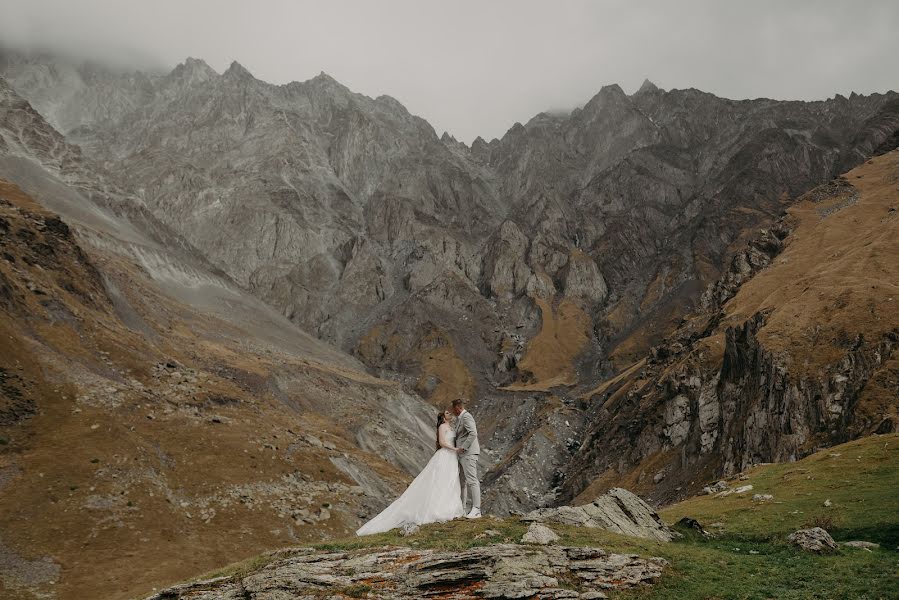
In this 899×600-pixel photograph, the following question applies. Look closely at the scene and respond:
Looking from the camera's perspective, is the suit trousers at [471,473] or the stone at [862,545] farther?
the stone at [862,545]

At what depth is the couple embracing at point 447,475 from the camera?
915 inches

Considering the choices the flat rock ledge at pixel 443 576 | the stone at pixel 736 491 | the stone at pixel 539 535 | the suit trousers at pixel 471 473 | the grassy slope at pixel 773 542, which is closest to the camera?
the flat rock ledge at pixel 443 576

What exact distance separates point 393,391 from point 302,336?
46.2 metres

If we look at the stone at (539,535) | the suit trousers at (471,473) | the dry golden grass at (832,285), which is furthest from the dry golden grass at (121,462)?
the dry golden grass at (832,285)

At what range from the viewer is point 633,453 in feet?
378

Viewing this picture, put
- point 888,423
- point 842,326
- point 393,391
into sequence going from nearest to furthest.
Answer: point 888,423 < point 842,326 < point 393,391

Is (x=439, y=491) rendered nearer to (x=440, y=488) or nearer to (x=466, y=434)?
(x=440, y=488)

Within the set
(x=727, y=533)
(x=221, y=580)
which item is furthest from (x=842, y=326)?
(x=221, y=580)

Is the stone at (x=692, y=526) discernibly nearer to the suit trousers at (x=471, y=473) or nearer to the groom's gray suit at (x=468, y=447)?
the suit trousers at (x=471, y=473)

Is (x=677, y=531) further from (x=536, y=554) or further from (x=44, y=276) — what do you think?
(x=44, y=276)

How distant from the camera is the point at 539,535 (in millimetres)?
21406

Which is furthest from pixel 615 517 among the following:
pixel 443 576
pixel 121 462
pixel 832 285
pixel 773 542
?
pixel 832 285

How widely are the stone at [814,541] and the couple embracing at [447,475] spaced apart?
13173 millimetres

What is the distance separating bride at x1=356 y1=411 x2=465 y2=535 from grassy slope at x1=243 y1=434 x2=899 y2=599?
2.24 feet
